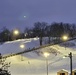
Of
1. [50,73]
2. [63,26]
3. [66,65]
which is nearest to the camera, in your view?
[50,73]

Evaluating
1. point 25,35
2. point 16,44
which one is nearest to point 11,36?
point 25,35

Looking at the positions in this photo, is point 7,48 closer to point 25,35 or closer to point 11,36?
point 11,36

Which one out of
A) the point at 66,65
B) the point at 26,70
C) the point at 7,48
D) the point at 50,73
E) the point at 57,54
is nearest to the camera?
the point at 50,73

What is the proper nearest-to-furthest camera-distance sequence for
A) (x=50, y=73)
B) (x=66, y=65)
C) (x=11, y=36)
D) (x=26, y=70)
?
(x=50, y=73) → (x=26, y=70) → (x=66, y=65) → (x=11, y=36)

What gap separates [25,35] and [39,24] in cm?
1157

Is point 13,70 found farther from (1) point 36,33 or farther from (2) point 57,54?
(1) point 36,33

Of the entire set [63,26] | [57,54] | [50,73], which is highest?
[63,26]

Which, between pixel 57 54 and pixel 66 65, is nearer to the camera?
pixel 66 65

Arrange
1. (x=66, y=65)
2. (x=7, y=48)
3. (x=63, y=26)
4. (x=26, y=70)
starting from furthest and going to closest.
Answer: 1. (x=63, y=26)
2. (x=7, y=48)
3. (x=66, y=65)
4. (x=26, y=70)

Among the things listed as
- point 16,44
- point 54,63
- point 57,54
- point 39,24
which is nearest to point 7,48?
point 16,44

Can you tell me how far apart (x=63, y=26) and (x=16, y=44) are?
44.1 m

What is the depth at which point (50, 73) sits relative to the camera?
41.1m

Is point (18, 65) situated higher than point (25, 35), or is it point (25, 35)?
point (25, 35)

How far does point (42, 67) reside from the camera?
46125mm
